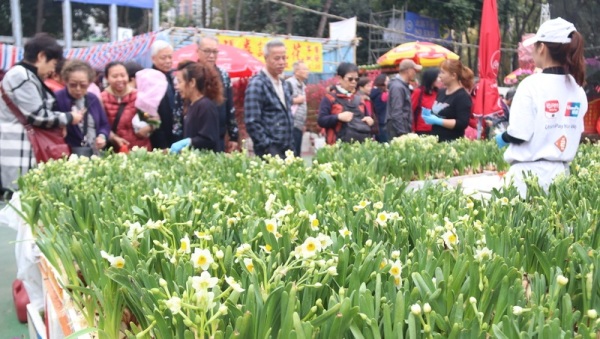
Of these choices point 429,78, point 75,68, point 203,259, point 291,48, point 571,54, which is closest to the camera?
point 203,259

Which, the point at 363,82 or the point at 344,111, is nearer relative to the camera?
the point at 344,111

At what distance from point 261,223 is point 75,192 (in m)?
1.19

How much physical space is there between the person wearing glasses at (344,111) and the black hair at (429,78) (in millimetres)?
781

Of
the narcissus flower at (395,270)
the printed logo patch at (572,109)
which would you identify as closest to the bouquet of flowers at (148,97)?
the printed logo patch at (572,109)

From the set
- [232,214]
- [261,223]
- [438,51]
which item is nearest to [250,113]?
[232,214]

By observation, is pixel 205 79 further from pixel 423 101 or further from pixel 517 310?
pixel 517 310

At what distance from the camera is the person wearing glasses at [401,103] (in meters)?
6.85

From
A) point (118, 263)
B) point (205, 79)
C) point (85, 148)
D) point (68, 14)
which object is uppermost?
point (68, 14)

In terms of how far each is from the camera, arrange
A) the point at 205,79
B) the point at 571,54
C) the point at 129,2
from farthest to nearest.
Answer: the point at 129,2
the point at 205,79
the point at 571,54

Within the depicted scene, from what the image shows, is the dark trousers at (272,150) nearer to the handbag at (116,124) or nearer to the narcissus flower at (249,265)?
the handbag at (116,124)

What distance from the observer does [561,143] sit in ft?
10.3

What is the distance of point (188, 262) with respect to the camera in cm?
158

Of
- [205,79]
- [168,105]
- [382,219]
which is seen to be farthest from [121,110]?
[382,219]

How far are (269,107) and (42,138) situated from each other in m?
1.99
